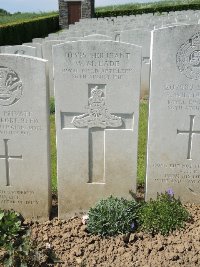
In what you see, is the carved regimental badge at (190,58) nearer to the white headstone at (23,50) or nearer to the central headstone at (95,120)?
the central headstone at (95,120)

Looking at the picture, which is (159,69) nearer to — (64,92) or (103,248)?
(64,92)

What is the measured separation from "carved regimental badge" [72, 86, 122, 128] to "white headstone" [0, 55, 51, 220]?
0.35 m

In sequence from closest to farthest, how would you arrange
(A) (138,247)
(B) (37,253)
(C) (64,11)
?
(B) (37,253)
(A) (138,247)
(C) (64,11)

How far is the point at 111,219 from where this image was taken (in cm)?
391

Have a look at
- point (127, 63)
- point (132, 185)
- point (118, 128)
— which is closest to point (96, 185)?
point (132, 185)

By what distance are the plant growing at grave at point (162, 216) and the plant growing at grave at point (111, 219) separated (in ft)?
0.38

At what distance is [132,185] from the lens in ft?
14.0

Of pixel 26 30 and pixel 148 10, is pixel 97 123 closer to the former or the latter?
pixel 26 30

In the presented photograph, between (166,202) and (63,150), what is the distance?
1170mm

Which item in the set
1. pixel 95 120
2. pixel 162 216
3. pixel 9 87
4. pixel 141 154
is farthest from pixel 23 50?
pixel 162 216

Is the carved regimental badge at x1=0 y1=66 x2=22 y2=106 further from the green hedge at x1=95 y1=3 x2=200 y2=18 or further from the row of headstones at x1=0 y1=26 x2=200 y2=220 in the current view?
the green hedge at x1=95 y1=3 x2=200 y2=18

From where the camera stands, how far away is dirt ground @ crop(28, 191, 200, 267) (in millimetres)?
3631

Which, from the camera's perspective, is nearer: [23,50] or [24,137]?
[24,137]

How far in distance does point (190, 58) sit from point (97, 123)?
3.64 ft
